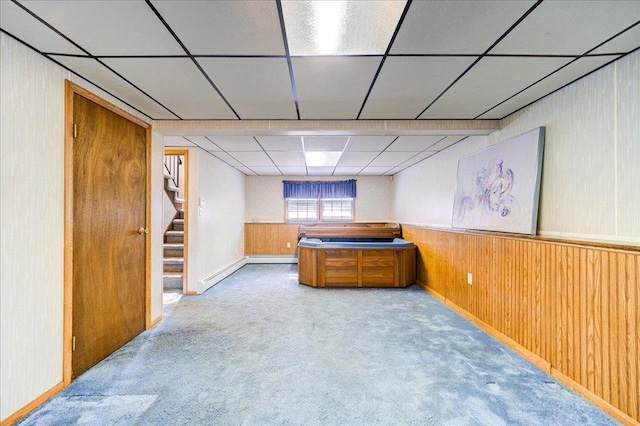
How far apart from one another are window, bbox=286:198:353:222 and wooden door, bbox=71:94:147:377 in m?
4.49

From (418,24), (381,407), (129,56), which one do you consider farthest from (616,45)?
(129,56)

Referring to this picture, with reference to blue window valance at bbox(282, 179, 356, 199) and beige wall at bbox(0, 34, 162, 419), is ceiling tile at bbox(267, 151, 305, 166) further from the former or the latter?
beige wall at bbox(0, 34, 162, 419)

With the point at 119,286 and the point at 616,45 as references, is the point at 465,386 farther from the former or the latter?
the point at 119,286

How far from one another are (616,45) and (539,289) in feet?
5.71

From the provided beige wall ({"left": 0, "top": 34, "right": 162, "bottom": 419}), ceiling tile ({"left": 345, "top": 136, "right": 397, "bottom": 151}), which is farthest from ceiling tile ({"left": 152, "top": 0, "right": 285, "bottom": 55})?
ceiling tile ({"left": 345, "top": 136, "right": 397, "bottom": 151})

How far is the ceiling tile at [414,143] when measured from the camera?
12.1 ft

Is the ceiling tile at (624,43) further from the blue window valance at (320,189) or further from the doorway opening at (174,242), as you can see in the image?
the blue window valance at (320,189)

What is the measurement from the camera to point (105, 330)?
240cm

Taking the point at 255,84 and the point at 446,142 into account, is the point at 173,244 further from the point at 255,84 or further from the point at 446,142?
the point at 446,142

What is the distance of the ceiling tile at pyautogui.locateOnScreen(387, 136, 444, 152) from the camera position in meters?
3.70

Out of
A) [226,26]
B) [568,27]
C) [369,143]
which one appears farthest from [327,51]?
[369,143]

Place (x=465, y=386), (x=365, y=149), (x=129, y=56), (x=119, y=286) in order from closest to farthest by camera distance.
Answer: (x=129, y=56) → (x=465, y=386) → (x=119, y=286) → (x=365, y=149)

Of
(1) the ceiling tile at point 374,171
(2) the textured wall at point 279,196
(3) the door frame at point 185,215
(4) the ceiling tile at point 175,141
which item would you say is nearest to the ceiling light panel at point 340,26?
(4) the ceiling tile at point 175,141

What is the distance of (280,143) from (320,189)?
3.27 m
